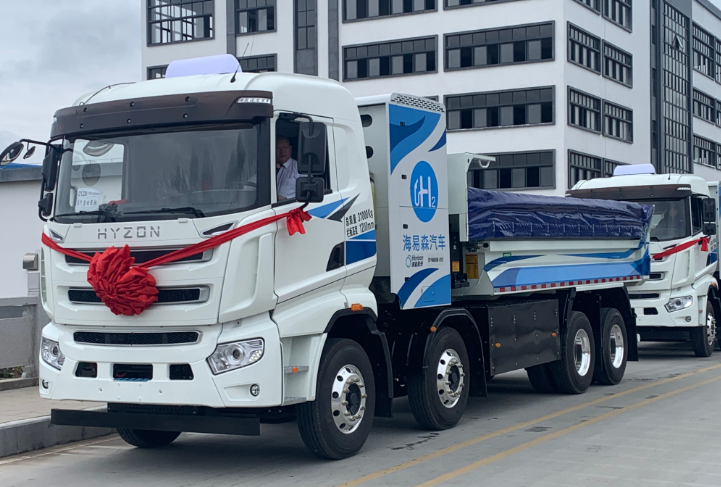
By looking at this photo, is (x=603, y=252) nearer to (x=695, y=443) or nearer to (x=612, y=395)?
(x=612, y=395)

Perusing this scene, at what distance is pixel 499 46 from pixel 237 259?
40.5 metres

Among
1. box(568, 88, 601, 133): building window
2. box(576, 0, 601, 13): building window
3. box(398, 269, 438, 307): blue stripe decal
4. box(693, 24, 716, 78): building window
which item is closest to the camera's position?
box(398, 269, 438, 307): blue stripe decal

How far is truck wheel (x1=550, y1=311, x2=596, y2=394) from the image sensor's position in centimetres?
1247

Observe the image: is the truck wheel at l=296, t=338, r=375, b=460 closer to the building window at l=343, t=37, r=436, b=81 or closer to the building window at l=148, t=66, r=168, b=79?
the building window at l=343, t=37, r=436, b=81

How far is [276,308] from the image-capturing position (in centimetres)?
759

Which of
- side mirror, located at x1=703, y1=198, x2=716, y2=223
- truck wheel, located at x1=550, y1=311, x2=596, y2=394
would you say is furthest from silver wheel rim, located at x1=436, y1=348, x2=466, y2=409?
side mirror, located at x1=703, y1=198, x2=716, y2=223

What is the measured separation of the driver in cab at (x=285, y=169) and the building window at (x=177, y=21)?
155ft

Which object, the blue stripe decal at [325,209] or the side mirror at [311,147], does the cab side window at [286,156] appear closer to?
the side mirror at [311,147]

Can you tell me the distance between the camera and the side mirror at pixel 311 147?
752 cm

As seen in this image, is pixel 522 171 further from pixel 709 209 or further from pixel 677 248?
pixel 677 248

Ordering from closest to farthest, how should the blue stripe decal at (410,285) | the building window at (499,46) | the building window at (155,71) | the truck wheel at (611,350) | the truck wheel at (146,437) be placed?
the truck wheel at (146,437) < the blue stripe decal at (410,285) < the truck wheel at (611,350) < the building window at (499,46) < the building window at (155,71)

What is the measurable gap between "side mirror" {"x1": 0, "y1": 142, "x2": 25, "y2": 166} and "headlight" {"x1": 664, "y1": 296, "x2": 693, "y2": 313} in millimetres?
12062

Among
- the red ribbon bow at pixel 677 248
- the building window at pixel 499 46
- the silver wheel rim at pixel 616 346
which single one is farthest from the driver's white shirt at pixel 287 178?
the building window at pixel 499 46

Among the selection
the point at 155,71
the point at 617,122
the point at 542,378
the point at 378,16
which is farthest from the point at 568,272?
the point at 155,71
